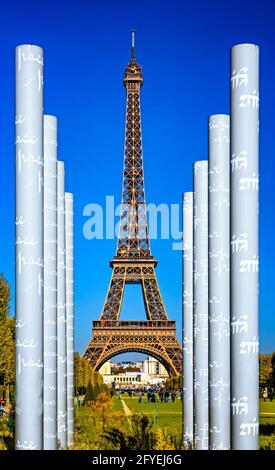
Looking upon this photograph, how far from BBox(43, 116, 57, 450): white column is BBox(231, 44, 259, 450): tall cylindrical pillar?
5.03 m

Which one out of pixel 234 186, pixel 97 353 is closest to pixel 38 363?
pixel 234 186

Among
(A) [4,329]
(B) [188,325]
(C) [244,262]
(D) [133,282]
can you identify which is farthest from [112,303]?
(C) [244,262]

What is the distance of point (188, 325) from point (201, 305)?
3.30 metres

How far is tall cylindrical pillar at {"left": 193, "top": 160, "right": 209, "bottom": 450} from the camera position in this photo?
18109 mm

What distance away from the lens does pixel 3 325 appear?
43.8 meters

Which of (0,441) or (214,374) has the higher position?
(214,374)

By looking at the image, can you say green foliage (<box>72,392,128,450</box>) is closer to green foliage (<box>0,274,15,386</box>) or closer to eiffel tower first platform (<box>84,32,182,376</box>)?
green foliage (<box>0,274,15,386</box>)

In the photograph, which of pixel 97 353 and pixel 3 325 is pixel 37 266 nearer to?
pixel 3 325

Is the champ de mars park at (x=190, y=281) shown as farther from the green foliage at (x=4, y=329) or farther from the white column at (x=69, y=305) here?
the green foliage at (x=4, y=329)

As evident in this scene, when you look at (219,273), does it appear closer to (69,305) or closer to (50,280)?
(50,280)

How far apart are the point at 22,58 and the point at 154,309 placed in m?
72.3

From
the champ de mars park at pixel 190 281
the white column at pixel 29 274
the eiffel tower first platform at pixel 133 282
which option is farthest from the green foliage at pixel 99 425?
the eiffel tower first platform at pixel 133 282

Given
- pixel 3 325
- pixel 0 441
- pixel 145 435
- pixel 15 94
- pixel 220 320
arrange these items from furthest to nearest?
pixel 3 325
pixel 145 435
pixel 0 441
pixel 220 320
pixel 15 94

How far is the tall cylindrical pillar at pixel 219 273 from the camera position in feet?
47.0
